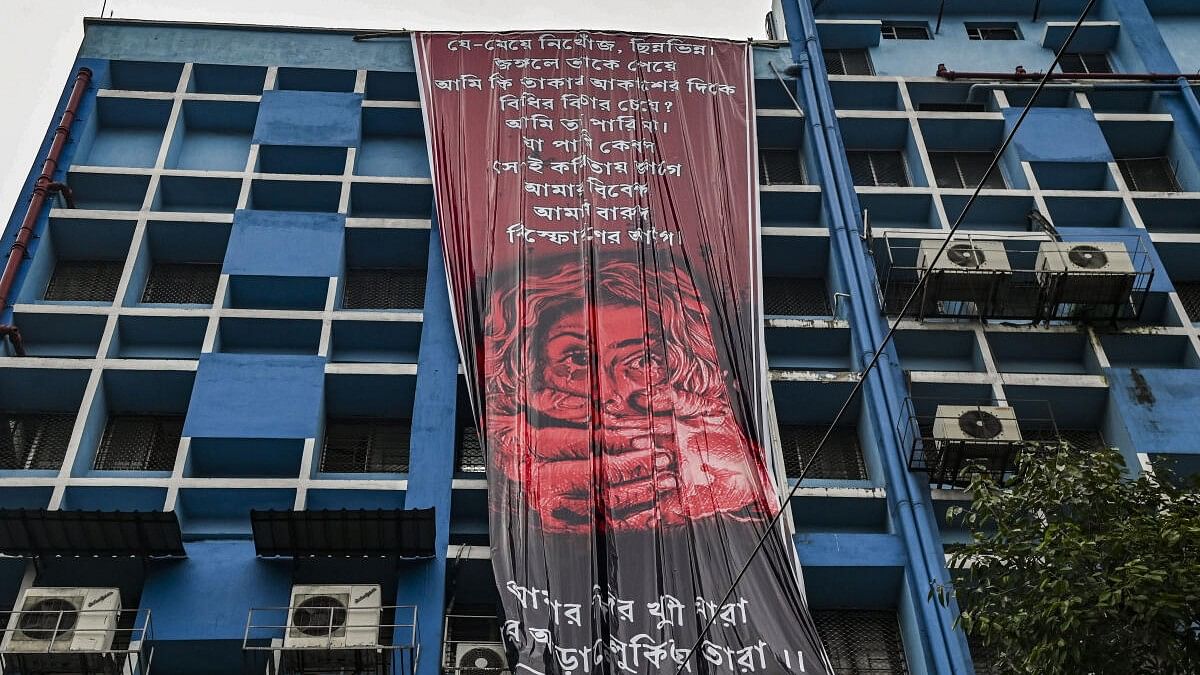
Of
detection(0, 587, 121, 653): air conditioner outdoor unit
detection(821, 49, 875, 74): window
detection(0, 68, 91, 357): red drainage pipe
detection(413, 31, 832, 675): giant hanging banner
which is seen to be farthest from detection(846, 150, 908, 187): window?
detection(0, 587, 121, 653): air conditioner outdoor unit

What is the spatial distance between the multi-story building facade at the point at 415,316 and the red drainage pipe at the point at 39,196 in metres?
0.12

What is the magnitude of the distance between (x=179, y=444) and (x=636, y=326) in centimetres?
691

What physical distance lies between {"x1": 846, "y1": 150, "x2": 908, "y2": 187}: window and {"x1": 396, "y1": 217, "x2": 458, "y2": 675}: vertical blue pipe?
322 inches

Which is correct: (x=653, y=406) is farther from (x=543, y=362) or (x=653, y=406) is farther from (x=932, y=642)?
(x=932, y=642)

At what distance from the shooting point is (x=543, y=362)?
20.5 metres

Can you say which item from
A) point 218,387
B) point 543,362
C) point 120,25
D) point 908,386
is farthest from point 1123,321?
point 120,25

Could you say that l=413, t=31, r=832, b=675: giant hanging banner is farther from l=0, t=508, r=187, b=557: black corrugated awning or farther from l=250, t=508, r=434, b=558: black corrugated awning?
l=0, t=508, r=187, b=557: black corrugated awning

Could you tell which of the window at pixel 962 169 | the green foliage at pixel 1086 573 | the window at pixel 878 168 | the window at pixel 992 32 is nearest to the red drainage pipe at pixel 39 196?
the window at pixel 878 168

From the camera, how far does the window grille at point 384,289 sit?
24.0m

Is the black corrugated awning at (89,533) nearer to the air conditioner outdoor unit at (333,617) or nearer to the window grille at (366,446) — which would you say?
the air conditioner outdoor unit at (333,617)

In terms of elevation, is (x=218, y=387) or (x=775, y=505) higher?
(x=218, y=387)

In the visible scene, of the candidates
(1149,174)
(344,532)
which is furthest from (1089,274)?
(344,532)

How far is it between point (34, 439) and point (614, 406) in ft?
29.0

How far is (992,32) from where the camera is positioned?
1177 inches
